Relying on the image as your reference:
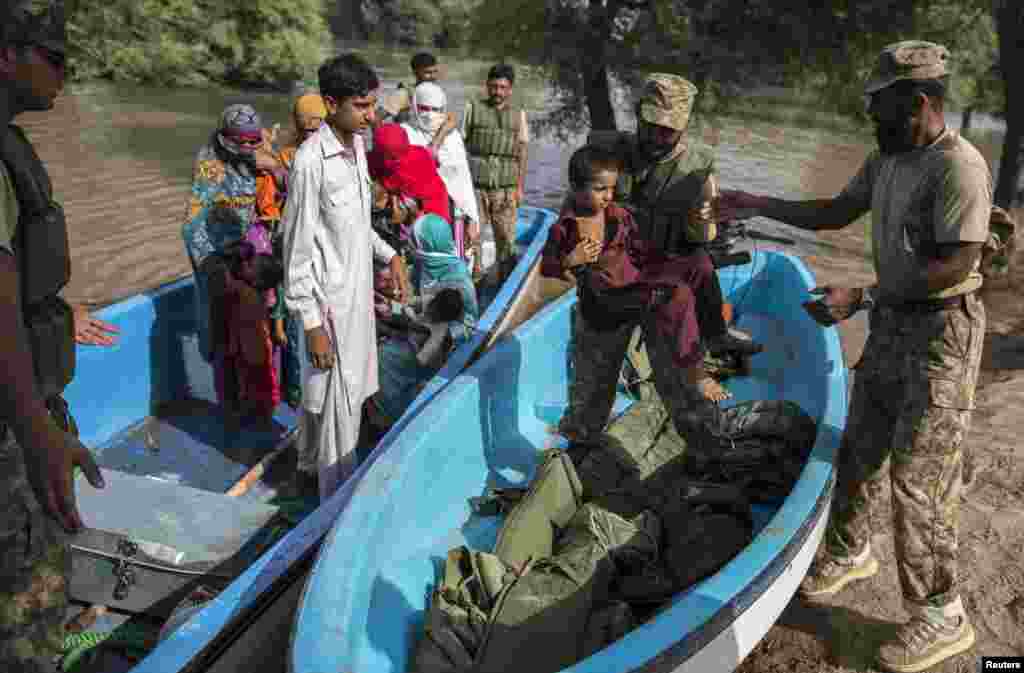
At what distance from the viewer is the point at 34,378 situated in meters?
1.82

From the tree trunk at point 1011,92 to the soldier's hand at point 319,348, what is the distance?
29.2 feet

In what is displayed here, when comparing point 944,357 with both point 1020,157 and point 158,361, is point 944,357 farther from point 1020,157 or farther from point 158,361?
point 1020,157

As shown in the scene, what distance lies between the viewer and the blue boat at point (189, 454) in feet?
8.30

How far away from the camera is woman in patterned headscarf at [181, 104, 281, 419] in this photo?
13.4ft

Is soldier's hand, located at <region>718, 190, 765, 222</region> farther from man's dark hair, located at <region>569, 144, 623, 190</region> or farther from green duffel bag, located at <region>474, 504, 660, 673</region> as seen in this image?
green duffel bag, located at <region>474, 504, 660, 673</region>

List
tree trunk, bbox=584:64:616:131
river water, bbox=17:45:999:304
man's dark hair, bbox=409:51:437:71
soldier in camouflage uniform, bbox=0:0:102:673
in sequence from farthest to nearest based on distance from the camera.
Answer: tree trunk, bbox=584:64:616:131
river water, bbox=17:45:999:304
man's dark hair, bbox=409:51:437:71
soldier in camouflage uniform, bbox=0:0:102:673

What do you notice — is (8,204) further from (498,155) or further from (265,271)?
(498,155)

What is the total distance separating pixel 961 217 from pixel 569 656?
1884 millimetres

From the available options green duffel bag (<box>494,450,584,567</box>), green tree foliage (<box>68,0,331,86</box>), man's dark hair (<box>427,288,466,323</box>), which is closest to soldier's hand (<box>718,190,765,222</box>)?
green duffel bag (<box>494,450,584,567</box>)

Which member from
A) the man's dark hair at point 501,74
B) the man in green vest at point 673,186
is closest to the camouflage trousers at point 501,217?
the man's dark hair at point 501,74

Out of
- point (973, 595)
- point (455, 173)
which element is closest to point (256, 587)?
point (973, 595)

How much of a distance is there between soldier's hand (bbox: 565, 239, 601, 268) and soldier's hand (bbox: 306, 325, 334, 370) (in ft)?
3.38

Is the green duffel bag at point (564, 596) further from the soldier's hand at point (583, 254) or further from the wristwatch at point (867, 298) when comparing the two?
the wristwatch at point (867, 298)

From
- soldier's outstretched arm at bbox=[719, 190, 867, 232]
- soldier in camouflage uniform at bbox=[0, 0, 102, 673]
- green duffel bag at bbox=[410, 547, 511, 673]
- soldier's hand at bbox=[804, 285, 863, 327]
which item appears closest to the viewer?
soldier in camouflage uniform at bbox=[0, 0, 102, 673]
